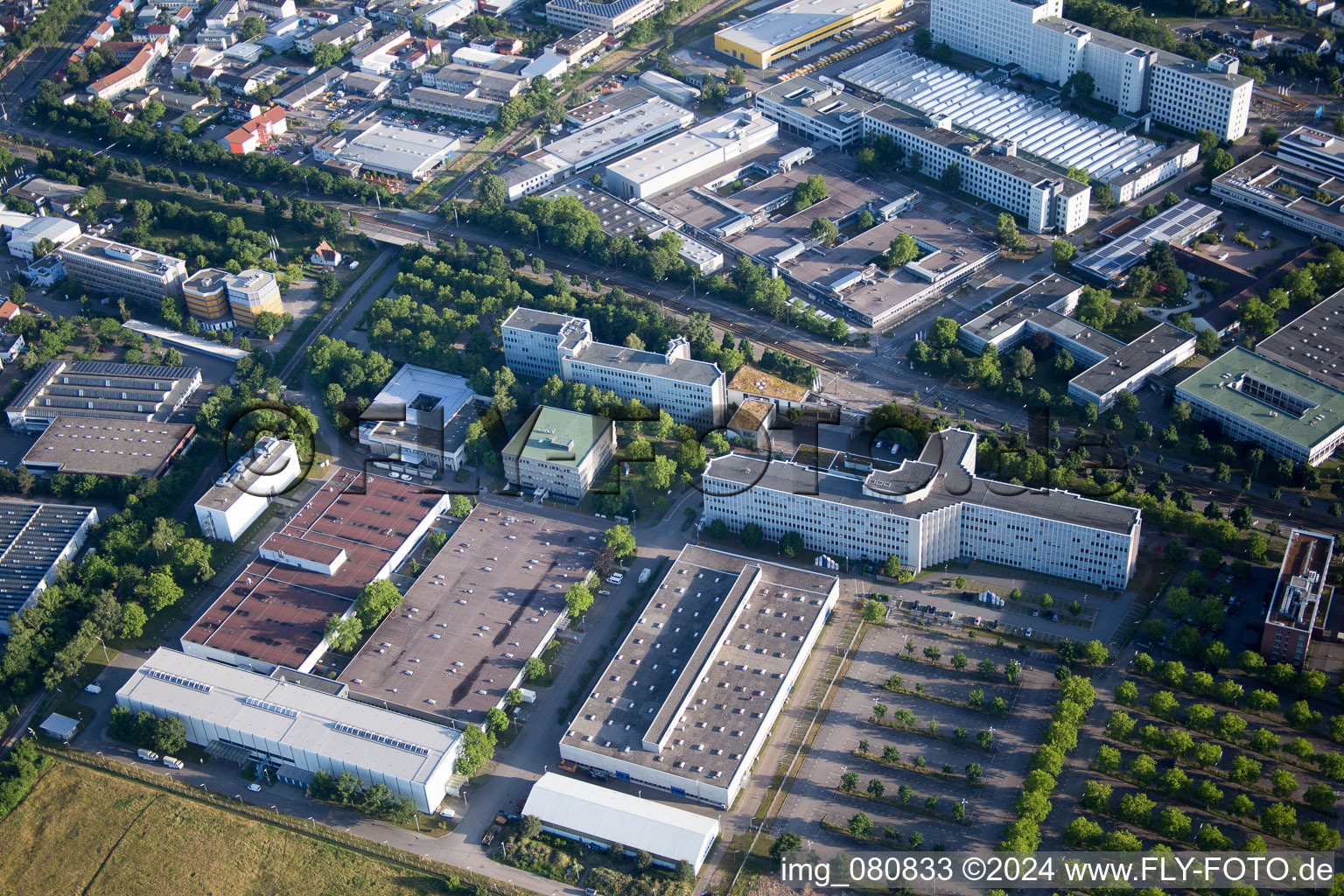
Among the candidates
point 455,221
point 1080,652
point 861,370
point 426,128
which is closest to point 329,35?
point 426,128

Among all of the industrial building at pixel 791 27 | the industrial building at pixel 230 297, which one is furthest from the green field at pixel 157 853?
the industrial building at pixel 791 27

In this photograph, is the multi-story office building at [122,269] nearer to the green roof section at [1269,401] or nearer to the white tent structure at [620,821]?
the white tent structure at [620,821]

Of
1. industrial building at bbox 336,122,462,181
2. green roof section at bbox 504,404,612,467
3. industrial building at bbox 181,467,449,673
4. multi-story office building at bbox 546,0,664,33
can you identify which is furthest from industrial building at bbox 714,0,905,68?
industrial building at bbox 181,467,449,673

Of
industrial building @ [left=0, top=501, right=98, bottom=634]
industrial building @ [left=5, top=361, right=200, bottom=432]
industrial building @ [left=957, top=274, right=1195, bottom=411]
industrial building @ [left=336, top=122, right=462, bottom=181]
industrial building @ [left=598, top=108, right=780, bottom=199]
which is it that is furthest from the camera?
industrial building @ [left=336, top=122, right=462, bottom=181]

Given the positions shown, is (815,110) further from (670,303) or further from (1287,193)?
(1287,193)

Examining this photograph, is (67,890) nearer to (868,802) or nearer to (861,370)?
(868,802)

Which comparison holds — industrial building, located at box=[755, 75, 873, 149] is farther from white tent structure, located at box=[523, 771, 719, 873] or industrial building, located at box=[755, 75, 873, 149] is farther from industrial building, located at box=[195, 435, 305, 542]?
white tent structure, located at box=[523, 771, 719, 873]
